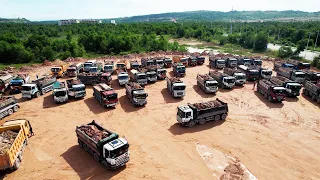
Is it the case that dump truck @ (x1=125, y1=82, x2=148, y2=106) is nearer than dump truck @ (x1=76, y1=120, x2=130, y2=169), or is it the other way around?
dump truck @ (x1=76, y1=120, x2=130, y2=169)

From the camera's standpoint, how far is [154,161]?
18.0 meters

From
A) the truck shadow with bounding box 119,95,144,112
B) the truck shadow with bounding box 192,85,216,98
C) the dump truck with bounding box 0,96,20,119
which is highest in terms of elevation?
the dump truck with bounding box 0,96,20,119

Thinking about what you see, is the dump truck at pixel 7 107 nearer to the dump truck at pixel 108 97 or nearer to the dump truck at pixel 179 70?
the dump truck at pixel 108 97

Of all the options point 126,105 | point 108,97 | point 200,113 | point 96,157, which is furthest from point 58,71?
point 200,113

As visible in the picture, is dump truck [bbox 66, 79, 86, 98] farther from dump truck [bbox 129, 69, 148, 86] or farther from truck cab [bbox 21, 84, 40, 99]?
dump truck [bbox 129, 69, 148, 86]

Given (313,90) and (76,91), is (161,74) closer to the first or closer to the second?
(76,91)

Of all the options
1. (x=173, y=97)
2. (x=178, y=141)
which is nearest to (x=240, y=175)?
(x=178, y=141)

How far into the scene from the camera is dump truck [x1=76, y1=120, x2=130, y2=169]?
1606cm

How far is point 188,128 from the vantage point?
2295 cm

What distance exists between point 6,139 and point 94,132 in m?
6.74

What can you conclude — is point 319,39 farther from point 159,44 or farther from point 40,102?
point 40,102

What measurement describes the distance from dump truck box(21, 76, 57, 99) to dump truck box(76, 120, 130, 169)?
16330 mm

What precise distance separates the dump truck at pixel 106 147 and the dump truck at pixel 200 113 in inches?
299

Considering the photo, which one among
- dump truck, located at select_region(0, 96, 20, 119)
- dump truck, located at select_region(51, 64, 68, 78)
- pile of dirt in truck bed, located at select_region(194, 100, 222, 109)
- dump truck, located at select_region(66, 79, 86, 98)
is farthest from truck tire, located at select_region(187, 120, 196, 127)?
dump truck, located at select_region(51, 64, 68, 78)
